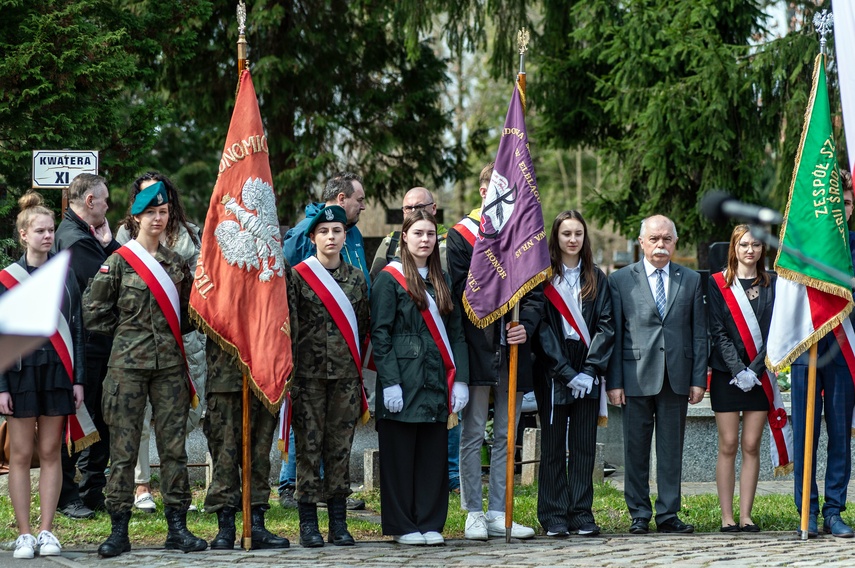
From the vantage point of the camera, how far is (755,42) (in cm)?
1494

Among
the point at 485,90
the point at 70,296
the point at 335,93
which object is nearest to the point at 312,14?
the point at 335,93

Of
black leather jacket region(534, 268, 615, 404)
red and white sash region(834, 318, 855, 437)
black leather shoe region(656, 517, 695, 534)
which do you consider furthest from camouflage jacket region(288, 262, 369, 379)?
red and white sash region(834, 318, 855, 437)

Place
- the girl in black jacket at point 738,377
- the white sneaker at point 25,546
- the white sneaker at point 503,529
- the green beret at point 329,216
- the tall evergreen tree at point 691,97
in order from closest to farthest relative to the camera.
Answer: the white sneaker at point 25,546 → the green beret at point 329,216 → the white sneaker at point 503,529 → the girl in black jacket at point 738,377 → the tall evergreen tree at point 691,97

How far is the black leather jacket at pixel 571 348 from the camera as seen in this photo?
23.9 ft

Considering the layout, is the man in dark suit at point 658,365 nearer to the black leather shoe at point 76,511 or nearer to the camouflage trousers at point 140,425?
the camouflage trousers at point 140,425

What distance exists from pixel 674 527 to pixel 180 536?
3.16 meters

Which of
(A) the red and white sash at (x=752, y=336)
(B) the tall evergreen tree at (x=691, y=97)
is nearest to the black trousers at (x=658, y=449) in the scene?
(A) the red and white sash at (x=752, y=336)

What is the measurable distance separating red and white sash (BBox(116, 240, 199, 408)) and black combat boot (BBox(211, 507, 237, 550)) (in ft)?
2.86

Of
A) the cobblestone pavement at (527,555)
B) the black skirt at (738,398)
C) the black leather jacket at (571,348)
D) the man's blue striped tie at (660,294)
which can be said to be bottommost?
the cobblestone pavement at (527,555)

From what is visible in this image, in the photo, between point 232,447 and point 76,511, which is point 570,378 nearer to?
point 232,447

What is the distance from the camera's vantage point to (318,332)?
6887mm

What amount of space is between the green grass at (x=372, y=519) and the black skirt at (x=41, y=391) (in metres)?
0.88

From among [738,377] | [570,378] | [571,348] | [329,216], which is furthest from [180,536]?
[738,377]

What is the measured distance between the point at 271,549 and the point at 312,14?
11.4 meters
